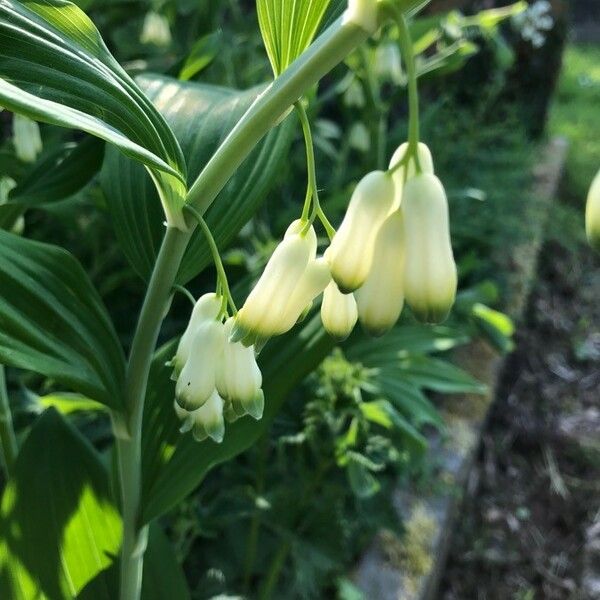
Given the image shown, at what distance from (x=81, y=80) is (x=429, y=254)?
0.35 metres

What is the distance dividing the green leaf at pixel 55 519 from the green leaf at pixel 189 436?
143mm

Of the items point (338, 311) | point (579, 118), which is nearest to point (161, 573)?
point (338, 311)

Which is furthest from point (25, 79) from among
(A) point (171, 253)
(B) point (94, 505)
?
(B) point (94, 505)

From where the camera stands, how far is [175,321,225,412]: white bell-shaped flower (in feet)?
2.32

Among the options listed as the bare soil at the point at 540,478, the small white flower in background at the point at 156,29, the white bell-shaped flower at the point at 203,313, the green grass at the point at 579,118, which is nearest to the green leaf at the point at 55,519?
the white bell-shaped flower at the point at 203,313

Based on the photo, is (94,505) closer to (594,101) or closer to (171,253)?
(171,253)

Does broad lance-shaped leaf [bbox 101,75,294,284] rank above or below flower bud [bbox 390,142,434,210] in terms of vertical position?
below

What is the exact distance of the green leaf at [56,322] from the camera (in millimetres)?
743

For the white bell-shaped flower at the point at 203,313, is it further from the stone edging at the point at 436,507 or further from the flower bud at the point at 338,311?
the stone edging at the point at 436,507

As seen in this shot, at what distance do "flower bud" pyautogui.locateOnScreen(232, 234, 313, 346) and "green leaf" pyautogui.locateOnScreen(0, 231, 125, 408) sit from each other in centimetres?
23

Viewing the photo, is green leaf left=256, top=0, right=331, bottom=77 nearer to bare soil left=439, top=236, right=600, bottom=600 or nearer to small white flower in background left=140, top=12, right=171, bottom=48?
small white flower in background left=140, top=12, right=171, bottom=48

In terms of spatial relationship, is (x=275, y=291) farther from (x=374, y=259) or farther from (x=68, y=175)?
(x=68, y=175)

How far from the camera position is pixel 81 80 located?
65cm

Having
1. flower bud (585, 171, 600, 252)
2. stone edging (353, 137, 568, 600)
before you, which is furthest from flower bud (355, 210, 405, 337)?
stone edging (353, 137, 568, 600)
